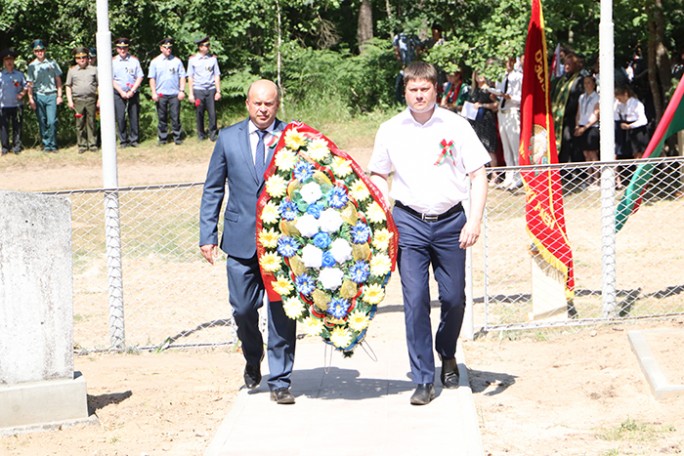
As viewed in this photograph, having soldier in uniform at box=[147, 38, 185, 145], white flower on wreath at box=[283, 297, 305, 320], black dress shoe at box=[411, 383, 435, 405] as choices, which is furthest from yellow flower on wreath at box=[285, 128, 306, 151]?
soldier in uniform at box=[147, 38, 185, 145]

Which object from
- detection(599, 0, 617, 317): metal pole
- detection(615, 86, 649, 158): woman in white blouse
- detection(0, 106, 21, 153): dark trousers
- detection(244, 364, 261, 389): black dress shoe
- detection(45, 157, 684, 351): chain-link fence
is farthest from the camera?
detection(0, 106, 21, 153): dark trousers

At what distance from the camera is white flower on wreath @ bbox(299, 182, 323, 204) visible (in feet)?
24.3

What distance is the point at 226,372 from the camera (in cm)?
915

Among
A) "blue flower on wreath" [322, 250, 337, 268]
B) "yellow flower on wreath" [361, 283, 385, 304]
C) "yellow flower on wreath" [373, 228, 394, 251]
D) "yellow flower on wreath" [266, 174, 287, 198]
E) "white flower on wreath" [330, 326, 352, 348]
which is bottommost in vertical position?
"white flower on wreath" [330, 326, 352, 348]

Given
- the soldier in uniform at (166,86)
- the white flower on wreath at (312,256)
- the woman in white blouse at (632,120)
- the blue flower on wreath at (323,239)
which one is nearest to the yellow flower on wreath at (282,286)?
the white flower on wreath at (312,256)

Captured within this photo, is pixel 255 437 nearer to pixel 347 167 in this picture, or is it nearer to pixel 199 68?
pixel 347 167

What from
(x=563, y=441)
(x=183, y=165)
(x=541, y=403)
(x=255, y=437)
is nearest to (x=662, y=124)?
(x=541, y=403)

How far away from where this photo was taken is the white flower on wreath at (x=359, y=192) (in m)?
7.49

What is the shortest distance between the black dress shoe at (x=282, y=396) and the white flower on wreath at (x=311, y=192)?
123 cm

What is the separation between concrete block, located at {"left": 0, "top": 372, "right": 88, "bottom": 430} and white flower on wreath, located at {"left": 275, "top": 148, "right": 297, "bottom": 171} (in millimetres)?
1828

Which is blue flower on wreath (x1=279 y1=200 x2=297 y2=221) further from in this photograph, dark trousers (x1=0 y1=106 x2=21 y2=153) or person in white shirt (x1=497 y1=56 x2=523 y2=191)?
dark trousers (x1=0 y1=106 x2=21 y2=153)

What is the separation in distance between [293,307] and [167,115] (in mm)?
14076

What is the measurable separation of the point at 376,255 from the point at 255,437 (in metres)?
1.30

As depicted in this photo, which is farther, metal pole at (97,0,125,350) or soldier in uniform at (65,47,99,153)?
soldier in uniform at (65,47,99,153)
